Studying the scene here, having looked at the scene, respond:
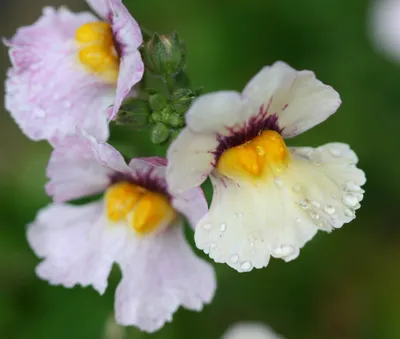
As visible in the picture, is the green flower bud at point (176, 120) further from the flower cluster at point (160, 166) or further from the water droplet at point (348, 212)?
the water droplet at point (348, 212)

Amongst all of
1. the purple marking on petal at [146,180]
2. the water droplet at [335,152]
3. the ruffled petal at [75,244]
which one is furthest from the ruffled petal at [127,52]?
the water droplet at [335,152]

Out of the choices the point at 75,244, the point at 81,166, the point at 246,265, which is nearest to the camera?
the point at 246,265

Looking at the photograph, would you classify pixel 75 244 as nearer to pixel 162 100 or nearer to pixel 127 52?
pixel 162 100

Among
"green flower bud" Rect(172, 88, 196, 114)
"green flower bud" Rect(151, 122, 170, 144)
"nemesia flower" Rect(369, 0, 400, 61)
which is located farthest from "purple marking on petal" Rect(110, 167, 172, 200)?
"nemesia flower" Rect(369, 0, 400, 61)

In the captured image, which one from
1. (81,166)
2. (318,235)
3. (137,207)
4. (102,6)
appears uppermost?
(102,6)

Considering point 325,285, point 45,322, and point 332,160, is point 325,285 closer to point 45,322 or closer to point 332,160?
point 45,322

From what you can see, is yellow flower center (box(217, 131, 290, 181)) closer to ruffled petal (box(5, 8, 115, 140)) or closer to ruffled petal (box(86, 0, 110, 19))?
ruffled petal (box(5, 8, 115, 140))

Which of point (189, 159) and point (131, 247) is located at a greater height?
point (189, 159)

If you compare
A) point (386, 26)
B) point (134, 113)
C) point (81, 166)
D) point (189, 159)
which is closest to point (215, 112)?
point (189, 159)
